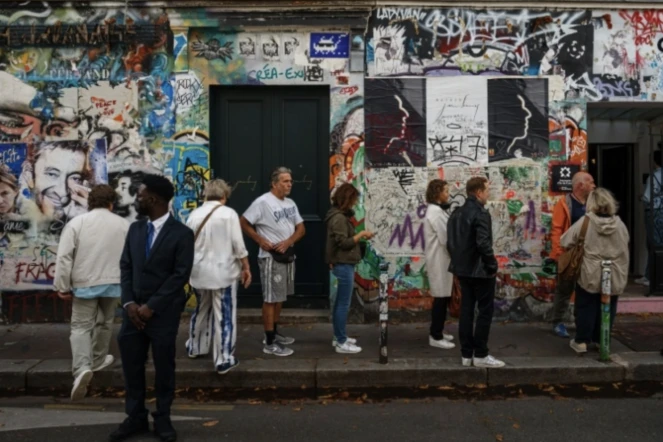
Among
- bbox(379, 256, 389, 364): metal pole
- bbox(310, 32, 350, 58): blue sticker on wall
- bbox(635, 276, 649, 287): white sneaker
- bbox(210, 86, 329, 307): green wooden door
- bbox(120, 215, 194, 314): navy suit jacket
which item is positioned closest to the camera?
bbox(120, 215, 194, 314): navy suit jacket

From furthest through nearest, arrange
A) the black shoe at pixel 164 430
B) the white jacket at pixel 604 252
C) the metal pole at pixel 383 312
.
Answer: the white jacket at pixel 604 252 < the metal pole at pixel 383 312 < the black shoe at pixel 164 430

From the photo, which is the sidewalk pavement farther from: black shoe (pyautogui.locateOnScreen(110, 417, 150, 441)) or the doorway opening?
the doorway opening

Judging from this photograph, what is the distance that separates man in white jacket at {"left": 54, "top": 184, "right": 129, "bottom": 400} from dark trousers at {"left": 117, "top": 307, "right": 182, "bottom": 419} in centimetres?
124

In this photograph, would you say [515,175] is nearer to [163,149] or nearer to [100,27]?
[163,149]

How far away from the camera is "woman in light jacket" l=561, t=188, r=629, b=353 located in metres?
7.19

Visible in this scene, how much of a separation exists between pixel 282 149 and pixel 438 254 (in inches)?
107

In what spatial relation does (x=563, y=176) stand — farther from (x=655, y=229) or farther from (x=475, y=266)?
(x=475, y=266)

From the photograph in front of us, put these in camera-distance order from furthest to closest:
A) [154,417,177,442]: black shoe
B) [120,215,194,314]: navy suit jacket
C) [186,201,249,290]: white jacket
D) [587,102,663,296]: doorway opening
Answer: [587,102,663,296]: doorway opening → [186,201,249,290]: white jacket → [154,417,177,442]: black shoe → [120,215,194,314]: navy suit jacket

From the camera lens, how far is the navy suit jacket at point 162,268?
507cm

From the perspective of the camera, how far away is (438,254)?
7676 mm

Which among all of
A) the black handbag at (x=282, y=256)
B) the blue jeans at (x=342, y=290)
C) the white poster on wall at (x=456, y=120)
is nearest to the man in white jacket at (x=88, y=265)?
the black handbag at (x=282, y=256)

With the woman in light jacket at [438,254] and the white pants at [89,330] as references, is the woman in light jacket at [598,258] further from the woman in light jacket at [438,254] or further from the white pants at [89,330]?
the white pants at [89,330]

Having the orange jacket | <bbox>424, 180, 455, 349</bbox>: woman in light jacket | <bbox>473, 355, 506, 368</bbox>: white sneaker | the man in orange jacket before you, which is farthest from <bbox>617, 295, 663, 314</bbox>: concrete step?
<bbox>473, 355, 506, 368</bbox>: white sneaker

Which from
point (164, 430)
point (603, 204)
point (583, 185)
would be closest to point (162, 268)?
point (164, 430)
